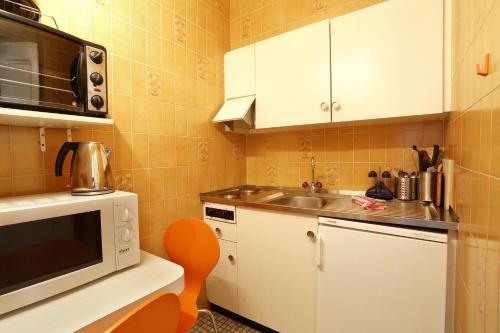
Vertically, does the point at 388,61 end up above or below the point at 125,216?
above

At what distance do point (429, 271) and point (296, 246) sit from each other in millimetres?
597

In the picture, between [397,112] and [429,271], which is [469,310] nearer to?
[429,271]

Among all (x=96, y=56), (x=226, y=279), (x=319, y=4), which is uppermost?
(x=319, y=4)

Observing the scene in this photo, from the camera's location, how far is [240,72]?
1841 millimetres

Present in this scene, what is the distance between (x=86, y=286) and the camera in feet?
2.81

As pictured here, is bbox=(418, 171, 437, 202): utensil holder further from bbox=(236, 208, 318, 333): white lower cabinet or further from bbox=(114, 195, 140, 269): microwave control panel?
bbox=(114, 195, 140, 269): microwave control panel

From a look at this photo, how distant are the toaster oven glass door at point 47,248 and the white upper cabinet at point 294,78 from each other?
1197 millimetres

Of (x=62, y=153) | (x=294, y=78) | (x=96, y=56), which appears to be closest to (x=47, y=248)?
(x=62, y=153)

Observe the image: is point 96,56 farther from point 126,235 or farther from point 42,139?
point 126,235

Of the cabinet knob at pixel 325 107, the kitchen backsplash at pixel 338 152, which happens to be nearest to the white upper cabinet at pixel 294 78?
the cabinet knob at pixel 325 107

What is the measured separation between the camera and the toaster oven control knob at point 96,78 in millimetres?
964

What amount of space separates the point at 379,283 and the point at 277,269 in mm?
539

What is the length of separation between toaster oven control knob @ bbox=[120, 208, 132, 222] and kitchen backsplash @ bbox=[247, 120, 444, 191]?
128 centimetres

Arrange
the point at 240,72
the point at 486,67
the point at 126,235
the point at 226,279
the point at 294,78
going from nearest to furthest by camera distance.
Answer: the point at 486,67, the point at 126,235, the point at 294,78, the point at 226,279, the point at 240,72
